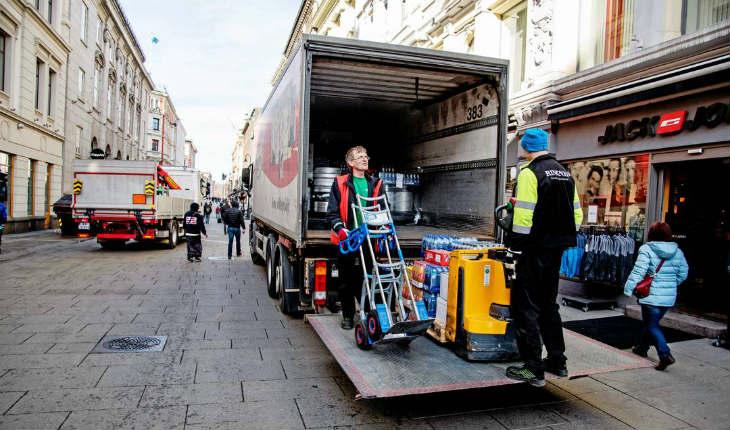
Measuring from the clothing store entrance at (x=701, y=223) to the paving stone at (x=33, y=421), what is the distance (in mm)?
8195

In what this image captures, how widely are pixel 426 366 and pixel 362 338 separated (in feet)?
2.31

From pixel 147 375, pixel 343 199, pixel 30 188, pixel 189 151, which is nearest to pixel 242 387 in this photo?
pixel 147 375

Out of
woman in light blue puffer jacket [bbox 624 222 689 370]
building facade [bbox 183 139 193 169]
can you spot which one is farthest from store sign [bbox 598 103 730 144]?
building facade [bbox 183 139 193 169]

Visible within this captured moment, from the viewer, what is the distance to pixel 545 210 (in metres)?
4.06

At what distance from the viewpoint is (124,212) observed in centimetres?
1554

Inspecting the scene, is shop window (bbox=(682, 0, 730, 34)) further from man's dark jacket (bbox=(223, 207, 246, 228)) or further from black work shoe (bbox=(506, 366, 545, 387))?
man's dark jacket (bbox=(223, 207, 246, 228))

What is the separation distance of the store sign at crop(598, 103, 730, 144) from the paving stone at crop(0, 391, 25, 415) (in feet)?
28.6

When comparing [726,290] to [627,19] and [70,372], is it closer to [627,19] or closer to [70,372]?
[627,19]

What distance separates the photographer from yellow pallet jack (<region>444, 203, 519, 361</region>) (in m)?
4.44

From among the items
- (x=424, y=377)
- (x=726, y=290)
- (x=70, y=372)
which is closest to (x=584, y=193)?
(x=726, y=290)

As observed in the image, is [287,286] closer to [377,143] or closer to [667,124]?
[377,143]

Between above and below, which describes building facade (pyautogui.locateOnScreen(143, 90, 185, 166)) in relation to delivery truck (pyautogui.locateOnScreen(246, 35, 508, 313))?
above

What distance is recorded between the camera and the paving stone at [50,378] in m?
4.61

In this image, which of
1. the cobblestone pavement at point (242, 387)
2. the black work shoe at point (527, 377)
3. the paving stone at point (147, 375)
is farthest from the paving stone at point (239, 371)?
the black work shoe at point (527, 377)
